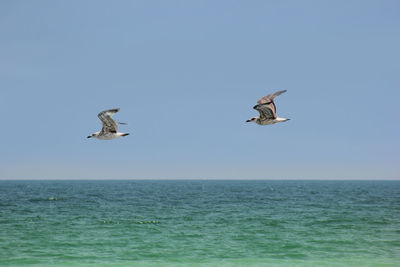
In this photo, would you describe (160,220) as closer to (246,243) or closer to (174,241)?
(174,241)

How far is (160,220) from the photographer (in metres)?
50.0

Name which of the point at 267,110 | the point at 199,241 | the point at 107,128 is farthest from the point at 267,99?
the point at 199,241

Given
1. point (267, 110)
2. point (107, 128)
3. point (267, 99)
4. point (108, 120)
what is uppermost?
point (267, 99)

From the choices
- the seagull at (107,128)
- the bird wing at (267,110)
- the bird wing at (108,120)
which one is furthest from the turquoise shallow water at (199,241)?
the bird wing at (267,110)

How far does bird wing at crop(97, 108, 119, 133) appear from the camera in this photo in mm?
13805

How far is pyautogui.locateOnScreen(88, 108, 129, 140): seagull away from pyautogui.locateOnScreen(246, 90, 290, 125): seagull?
457 cm

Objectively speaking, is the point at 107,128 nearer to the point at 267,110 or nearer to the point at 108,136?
the point at 108,136

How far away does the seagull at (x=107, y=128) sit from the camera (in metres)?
14.1

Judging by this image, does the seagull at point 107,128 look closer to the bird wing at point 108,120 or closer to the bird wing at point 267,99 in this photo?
the bird wing at point 108,120

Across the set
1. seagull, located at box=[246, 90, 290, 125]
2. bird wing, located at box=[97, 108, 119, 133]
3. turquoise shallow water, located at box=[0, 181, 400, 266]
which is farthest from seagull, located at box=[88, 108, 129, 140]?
turquoise shallow water, located at box=[0, 181, 400, 266]

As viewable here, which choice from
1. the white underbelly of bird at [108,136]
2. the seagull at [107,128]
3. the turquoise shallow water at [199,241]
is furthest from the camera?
the turquoise shallow water at [199,241]

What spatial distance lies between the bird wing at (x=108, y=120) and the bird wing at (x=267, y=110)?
15.0 feet

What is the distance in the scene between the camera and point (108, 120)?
47.4 ft

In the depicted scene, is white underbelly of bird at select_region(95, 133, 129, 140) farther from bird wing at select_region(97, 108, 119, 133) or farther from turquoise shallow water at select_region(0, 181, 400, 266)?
turquoise shallow water at select_region(0, 181, 400, 266)
